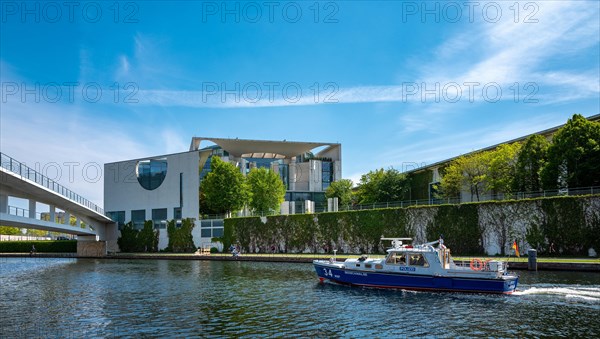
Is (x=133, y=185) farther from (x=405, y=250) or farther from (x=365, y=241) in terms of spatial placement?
(x=405, y=250)

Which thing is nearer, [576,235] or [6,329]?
[6,329]

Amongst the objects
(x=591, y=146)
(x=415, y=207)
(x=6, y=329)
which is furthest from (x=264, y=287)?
(x=591, y=146)

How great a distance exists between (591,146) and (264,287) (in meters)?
36.9

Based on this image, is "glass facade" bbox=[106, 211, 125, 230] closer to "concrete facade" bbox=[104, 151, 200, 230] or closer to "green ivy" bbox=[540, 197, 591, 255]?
"concrete facade" bbox=[104, 151, 200, 230]

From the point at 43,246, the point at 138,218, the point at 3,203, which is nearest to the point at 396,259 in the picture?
the point at 3,203

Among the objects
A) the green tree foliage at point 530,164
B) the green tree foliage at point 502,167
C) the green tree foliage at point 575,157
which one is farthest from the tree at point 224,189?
the green tree foliage at point 575,157

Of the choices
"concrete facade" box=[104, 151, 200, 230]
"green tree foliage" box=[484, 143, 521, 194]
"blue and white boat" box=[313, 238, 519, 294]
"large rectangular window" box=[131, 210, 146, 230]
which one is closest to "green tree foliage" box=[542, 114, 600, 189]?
"green tree foliage" box=[484, 143, 521, 194]

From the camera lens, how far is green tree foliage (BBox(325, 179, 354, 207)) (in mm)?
96688

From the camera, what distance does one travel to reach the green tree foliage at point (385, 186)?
269 ft

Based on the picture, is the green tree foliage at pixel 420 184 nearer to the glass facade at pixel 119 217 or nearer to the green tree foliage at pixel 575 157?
the green tree foliage at pixel 575 157

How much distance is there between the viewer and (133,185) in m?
87.6

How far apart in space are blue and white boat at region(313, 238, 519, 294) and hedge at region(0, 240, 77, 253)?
2743 inches

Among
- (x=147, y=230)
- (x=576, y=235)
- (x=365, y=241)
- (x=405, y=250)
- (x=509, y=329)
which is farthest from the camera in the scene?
(x=147, y=230)

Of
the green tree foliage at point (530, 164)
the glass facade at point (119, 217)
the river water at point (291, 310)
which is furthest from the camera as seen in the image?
the glass facade at point (119, 217)
